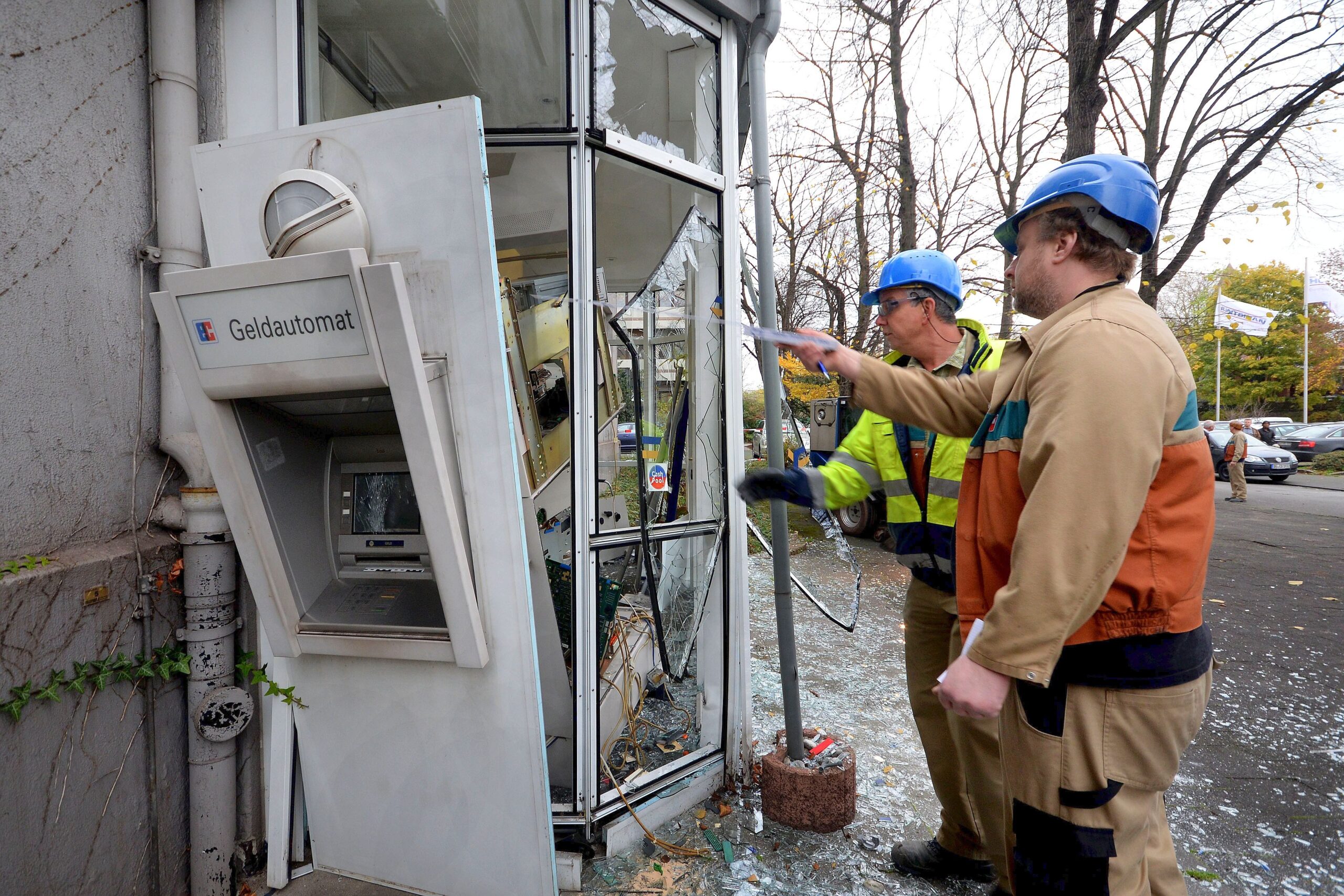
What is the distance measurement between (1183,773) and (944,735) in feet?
5.36

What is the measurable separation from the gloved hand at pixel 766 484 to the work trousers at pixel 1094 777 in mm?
890

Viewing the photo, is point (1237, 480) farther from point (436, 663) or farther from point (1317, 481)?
point (436, 663)

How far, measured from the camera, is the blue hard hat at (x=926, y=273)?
221cm

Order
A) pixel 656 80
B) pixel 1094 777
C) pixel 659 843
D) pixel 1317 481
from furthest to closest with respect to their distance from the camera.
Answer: pixel 1317 481 < pixel 656 80 < pixel 659 843 < pixel 1094 777

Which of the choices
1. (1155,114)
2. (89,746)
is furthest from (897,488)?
(1155,114)

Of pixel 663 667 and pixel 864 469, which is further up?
pixel 864 469

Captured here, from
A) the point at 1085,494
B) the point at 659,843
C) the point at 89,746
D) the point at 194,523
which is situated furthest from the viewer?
the point at 659,843

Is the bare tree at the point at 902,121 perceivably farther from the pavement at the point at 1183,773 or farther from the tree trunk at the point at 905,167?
the pavement at the point at 1183,773

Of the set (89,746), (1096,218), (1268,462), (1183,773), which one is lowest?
(1183,773)

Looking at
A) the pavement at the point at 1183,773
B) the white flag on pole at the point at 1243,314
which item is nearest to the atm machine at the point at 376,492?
the pavement at the point at 1183,773

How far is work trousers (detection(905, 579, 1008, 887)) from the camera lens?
205 centimetres

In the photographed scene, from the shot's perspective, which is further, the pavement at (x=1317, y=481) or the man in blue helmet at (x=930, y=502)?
the pavement at (x=1317, y=481)

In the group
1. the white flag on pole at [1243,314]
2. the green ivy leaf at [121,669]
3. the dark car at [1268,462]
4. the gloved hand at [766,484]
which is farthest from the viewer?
the dark car at [1268,462]

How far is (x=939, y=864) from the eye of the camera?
231 centimetres
